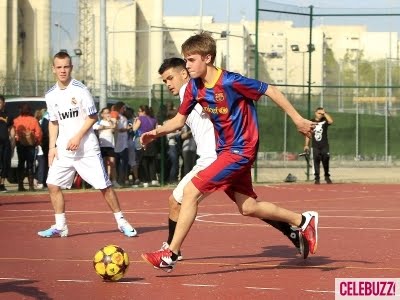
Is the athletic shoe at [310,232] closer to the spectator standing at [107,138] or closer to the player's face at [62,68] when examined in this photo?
the player's face at [62,68]

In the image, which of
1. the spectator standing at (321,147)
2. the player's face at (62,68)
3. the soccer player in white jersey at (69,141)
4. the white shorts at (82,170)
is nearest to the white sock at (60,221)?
the soccer player in white jersey at (69,141)

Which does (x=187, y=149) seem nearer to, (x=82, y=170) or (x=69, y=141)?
(x=82, y=170)

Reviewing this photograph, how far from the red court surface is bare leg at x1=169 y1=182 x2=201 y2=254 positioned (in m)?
0.32

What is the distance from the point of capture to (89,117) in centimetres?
1371

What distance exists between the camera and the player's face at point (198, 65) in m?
10.3

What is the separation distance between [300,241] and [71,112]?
3.89 meters

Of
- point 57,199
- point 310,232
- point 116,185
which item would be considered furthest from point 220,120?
point 116,185

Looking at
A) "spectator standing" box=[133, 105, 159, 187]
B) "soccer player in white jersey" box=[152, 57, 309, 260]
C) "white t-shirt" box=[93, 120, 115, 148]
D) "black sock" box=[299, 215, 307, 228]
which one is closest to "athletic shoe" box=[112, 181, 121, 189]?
"spectator standing" box=[133, 105, 159, 187]

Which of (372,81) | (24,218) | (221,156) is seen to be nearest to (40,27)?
(372,81)

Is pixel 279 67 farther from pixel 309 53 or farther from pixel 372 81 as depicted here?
pixel 372 81

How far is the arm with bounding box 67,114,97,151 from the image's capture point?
534 inches

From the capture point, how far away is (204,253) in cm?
1209

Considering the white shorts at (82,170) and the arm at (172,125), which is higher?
the arm at (172,125)

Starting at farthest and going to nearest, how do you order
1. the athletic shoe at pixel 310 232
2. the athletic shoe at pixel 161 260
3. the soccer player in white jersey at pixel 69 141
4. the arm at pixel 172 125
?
1. the soccer player in white jersey at pixel 69 141
2. the athletic shoe at pixel 310 232
3. the arm at pixel 172 125
4. the athletic shoe at pixel 161 260
